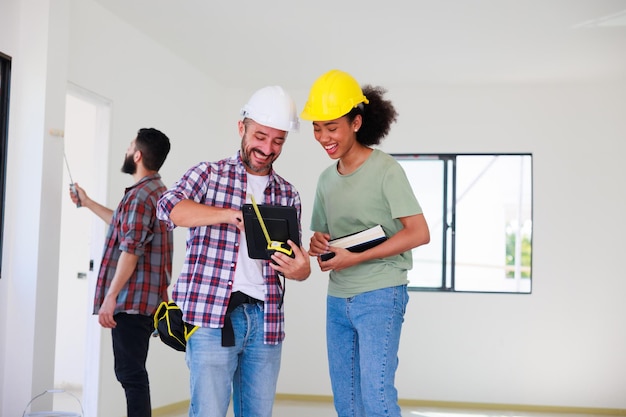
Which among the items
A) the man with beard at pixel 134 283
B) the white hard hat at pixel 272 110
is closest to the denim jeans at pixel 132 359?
the man with beard at pixel 134 283

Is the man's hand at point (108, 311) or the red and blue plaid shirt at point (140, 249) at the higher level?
the red and blue plaid shirt at point (140, 249)

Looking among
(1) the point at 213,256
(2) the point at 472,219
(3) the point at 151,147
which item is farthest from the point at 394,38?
(1) the point at 213,256

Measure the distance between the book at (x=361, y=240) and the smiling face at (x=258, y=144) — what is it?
36 centimetres

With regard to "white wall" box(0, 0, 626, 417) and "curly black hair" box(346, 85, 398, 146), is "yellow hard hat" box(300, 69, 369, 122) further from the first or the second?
"white wall" box(0, 0, 626, 417)

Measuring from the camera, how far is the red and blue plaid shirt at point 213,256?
205 centimetres

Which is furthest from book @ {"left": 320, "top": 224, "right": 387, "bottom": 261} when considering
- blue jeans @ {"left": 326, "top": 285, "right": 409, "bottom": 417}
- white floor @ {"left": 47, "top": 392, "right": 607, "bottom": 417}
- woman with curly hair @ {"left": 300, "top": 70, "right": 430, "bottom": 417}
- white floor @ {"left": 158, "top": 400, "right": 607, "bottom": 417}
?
white floor @ {"left": 158, "top": 400, "right": 607, "bottom": 417}

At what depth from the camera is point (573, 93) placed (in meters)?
6.20

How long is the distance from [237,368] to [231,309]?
9.2 inches

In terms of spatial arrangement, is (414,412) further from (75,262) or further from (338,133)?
(338,133)

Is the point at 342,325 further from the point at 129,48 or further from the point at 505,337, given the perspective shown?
the point at 505,337

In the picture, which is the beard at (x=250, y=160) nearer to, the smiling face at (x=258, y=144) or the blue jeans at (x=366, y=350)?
the smiling face at (x=258, y=144)

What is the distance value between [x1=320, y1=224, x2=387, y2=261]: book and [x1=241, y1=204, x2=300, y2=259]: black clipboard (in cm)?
35

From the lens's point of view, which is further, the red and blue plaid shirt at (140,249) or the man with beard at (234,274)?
the red and blue plaid shirt at (140,249)

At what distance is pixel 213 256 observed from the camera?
2096mm
